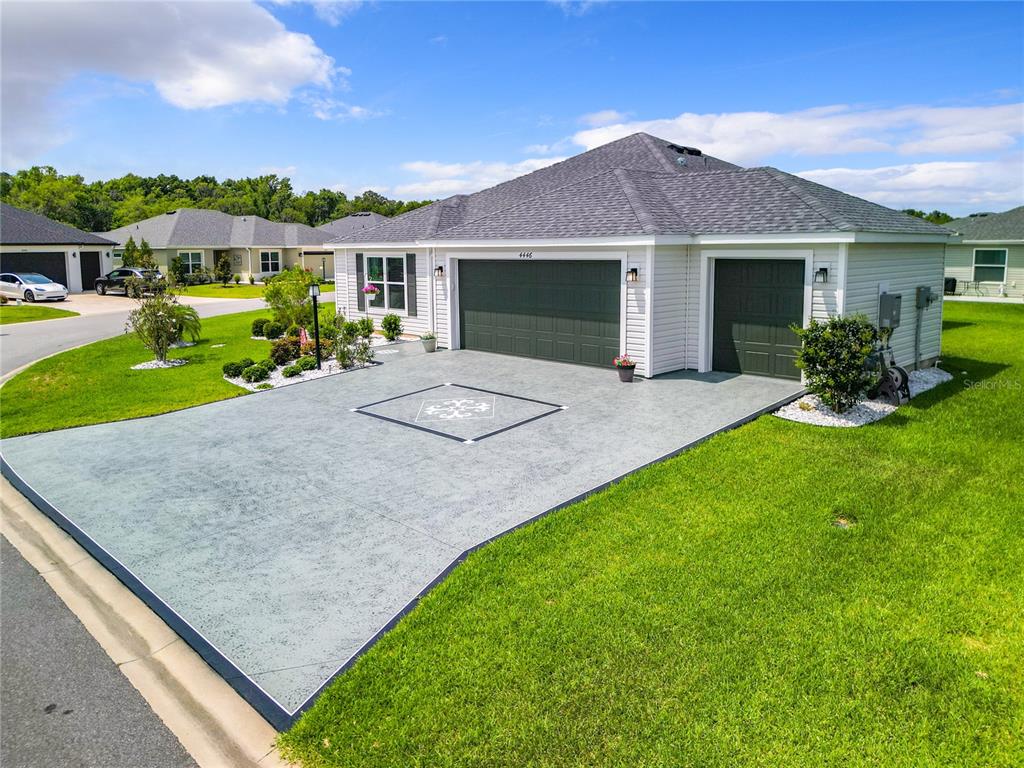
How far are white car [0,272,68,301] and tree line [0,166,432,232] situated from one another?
30.0 m

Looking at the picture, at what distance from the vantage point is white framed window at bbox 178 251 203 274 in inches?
1881

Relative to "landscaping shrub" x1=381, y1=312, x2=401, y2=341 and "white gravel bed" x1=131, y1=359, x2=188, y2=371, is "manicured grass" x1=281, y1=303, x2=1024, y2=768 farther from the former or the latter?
"white gravel bed" x1=131, y1=359, x2=188, y2=371

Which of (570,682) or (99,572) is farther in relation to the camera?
(99,572)

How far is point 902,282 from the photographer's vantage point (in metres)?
14.2

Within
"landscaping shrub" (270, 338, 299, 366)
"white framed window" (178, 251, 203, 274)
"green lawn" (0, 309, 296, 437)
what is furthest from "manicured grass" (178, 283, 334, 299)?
"landscaping shrub" (270, 338, 299, 366)

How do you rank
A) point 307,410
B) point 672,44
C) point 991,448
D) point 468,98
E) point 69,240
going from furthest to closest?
point 69,240, point 468,98, point 672,44, point 307,410, point 991,448

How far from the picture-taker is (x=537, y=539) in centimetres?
667

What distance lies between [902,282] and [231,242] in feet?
152

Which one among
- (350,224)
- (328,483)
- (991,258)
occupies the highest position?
(350,224)

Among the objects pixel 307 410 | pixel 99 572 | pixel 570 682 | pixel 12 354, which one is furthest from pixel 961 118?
pixel 12 354

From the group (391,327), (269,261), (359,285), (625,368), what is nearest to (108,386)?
(391,327)

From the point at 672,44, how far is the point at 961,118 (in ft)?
39.9

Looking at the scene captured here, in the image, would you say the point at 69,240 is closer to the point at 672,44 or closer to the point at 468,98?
the point at 468,98

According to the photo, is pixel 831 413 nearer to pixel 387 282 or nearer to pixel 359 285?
pixel 387 282
